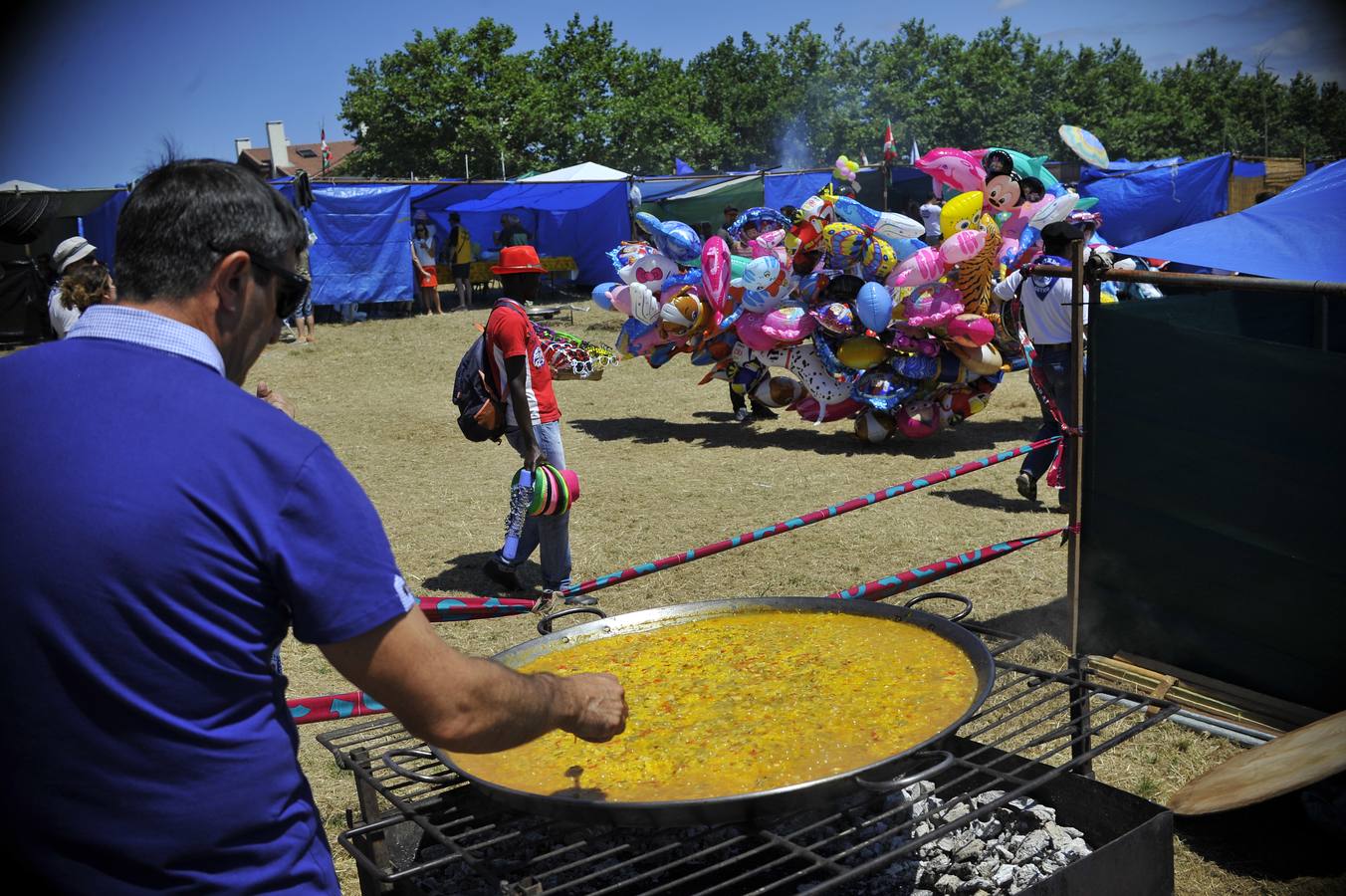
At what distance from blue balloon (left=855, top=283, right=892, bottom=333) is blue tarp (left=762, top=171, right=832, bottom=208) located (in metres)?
15.2

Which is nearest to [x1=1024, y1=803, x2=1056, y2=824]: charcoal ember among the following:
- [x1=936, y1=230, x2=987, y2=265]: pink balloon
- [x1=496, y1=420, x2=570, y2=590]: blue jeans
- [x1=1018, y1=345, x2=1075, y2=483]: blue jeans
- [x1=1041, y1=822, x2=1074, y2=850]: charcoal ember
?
[x1=1041, y1=822, x2=1074, y2=850]: charcoal ember

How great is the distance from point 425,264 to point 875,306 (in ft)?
49.3

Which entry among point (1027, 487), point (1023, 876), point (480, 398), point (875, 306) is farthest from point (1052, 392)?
point (1023, 876)

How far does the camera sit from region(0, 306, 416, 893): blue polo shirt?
61.2 inches

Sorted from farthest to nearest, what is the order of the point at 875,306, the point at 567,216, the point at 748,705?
the point at 567,216
the point at 875,306
the point at 748,705

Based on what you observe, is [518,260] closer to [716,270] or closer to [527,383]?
[527,383]

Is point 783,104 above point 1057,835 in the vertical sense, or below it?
above

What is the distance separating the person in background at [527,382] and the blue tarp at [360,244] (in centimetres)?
1520

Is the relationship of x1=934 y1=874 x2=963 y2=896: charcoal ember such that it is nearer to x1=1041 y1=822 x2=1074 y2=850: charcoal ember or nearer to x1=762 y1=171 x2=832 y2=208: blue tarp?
x1=1041 y1=822 x2=1074 y2=850: charcoal ember

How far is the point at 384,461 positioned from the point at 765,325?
4456mm

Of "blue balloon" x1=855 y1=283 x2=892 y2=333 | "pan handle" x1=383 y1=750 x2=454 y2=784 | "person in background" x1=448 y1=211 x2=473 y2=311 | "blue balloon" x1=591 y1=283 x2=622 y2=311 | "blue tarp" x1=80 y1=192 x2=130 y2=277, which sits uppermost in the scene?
"blue tarp" x1=80 y1=192 x2=130 y2=277

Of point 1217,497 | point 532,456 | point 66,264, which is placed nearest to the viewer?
point 1217,497

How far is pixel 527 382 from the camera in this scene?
6.41 meters

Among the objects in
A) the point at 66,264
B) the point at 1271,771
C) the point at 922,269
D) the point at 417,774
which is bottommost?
the point at 1271,771
